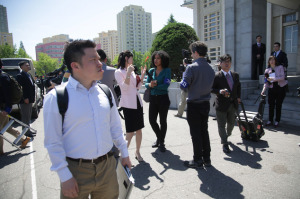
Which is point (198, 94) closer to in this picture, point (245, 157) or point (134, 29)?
point (245, 157)

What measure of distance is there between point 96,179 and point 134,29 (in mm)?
150501

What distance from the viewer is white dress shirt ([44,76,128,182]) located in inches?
59.8

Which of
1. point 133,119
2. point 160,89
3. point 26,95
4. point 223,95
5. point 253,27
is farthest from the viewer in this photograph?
point 253,27

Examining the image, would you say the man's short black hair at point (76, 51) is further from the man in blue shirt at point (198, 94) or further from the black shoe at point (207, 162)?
the black shoe at point (207, 162)

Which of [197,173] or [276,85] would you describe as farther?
[276,85]

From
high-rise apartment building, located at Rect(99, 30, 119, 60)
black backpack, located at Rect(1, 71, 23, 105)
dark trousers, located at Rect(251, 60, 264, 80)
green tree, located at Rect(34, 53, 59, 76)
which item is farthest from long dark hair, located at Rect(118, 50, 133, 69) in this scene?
high-rise apartment building, located at Rect(99, 30, 119, 60)

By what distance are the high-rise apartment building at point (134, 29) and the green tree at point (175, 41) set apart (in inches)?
4898

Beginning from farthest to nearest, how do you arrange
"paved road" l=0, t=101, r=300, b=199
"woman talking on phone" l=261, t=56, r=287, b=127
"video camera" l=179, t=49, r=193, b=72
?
"woman talking on phone" l=261, t=56, r=287, b=127 < "video camera" l=179, t=49, r=193, b=72 < "paved road" l=0, t=101, r=300, b=199

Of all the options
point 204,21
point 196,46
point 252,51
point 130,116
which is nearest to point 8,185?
point 130,116

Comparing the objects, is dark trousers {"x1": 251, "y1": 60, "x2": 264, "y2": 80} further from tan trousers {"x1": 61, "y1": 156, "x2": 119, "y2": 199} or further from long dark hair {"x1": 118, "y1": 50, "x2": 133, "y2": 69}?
tan trousers {"x1": 61, "y1": 156, "x2": 119, "y2": 199}

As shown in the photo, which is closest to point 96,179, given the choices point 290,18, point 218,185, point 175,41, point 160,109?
point 218,185

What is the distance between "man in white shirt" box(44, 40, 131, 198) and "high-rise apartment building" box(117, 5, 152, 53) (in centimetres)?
13730

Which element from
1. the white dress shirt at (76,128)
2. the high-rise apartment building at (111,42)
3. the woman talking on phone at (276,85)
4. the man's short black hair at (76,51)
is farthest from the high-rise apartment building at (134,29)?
the white dress shirt at (76,128)

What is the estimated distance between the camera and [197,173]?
11.7 ft
